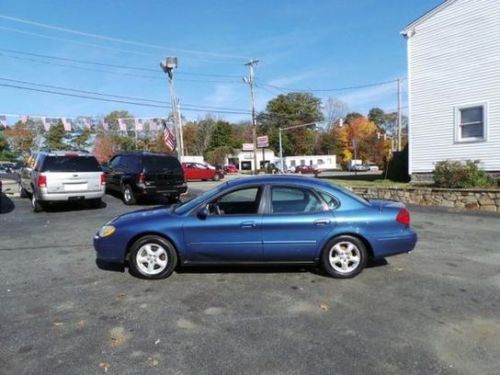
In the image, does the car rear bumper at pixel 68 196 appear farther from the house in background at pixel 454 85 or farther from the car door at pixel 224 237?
the house in background at pixel 454 85

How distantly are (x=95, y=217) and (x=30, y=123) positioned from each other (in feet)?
256

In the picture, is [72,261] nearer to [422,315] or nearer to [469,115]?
[422,315]

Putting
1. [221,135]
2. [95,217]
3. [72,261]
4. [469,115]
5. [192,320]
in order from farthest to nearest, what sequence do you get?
[221,135] < [469,115] < [95,217] < [72,261] < [192,320]

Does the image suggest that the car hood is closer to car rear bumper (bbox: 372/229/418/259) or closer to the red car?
car rear bumper (bbox: 372/229/418/259)

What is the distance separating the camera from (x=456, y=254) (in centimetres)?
745

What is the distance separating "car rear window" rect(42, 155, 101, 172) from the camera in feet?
40.7

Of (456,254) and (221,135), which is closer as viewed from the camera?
(456,254)

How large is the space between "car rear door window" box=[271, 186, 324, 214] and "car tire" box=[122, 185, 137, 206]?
29.8 feet

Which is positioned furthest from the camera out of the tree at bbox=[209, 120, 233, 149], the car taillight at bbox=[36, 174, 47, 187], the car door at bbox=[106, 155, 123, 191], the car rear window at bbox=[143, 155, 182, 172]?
the tree at bbox=[209, 120, 233, 149]

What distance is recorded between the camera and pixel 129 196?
14320 mm

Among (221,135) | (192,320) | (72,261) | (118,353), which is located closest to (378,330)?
(192,320)

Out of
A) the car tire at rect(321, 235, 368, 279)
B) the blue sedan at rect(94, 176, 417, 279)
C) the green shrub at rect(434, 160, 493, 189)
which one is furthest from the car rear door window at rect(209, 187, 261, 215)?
the green shrub at rect(434, 160, 493, 189)

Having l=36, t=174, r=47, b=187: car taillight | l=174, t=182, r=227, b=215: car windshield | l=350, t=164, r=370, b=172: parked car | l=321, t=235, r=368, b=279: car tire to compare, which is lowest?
l=350, t=164, r=370, b=172: parked car

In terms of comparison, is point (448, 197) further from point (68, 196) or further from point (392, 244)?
point (68, 196)
